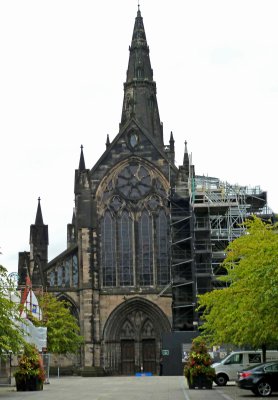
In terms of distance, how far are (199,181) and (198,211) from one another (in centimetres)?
465

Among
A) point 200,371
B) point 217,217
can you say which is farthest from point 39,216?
point 200,371

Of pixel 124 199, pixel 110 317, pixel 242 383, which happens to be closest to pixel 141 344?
pixel 110 317

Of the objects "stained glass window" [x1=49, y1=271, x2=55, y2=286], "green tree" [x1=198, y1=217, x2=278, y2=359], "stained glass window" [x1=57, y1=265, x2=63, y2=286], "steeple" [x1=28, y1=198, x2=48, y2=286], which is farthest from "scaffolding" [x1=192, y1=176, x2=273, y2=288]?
"green tree" [x1=198, y1=217, x2=278, y2=359]

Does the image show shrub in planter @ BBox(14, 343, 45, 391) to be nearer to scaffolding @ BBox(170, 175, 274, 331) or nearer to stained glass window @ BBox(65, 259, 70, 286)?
scaffolding @ BBox(170, 175, 274, 331)

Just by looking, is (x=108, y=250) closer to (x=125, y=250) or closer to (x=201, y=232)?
(x=125, y=250)

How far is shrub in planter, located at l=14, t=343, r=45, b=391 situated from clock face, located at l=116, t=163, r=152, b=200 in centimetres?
2760

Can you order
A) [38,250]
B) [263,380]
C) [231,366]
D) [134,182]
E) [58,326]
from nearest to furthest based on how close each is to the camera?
[263,380] < [231,366] < [58,326] < [134,182] < [38,250]

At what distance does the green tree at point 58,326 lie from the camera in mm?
49125

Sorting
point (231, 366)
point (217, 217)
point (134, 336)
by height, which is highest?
point (217, 217)

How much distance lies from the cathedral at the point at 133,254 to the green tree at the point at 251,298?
14.6 meters

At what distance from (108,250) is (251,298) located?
30306 mm

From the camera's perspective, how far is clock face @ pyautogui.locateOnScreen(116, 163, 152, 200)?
185 ft

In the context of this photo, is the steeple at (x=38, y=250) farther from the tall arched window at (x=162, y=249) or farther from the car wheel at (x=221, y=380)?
the car wheel at (x=221, y=380)

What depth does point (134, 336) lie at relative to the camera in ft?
180
